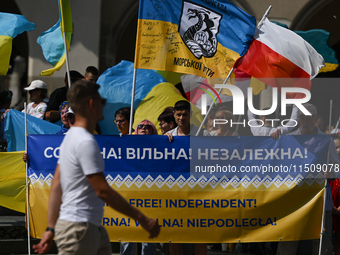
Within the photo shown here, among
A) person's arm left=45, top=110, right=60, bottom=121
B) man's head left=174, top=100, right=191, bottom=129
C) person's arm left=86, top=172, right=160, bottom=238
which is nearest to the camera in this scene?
person's arm left=86, top=172, right=160, bottom=238

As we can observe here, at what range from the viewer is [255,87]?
26.2 ft

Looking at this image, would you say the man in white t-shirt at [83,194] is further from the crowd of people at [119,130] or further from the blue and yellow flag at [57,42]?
the blue and yellow flag at [57,42]

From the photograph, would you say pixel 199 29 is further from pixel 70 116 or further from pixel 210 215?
pixel 210 215

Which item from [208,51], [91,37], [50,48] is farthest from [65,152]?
[91,37]

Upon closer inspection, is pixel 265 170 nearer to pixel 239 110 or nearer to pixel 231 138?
pixel 231 138

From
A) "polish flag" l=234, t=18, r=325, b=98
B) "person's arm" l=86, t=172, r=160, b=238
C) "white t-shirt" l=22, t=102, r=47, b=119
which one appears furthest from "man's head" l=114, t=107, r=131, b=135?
"person's arm" l=86, t=172, r=160, b=238

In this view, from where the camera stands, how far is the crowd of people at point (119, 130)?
314 cm

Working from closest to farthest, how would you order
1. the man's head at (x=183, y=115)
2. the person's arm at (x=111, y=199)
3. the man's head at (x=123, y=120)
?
1. the person's arm at (x=111, y=199)
2. the man's head at (x=183, y=115)
3. the man's head at (x=123, y=120)

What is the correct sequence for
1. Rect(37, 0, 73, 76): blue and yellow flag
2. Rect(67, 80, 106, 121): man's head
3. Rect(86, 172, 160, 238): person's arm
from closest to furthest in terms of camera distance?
Rect(86, 172, 160, 238): person's arm → Rect(67, 80, 106, 121): man's head → Rect(37, 0, 73, 76): blue and yellow flag

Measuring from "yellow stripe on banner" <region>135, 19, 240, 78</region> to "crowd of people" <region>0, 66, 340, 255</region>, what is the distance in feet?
1.60

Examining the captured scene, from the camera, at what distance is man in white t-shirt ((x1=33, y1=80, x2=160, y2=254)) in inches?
122

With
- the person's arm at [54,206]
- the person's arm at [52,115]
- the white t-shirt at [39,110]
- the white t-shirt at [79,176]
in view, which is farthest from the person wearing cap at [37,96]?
the white t-shirt at [79,176]

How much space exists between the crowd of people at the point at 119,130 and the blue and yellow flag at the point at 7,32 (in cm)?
58

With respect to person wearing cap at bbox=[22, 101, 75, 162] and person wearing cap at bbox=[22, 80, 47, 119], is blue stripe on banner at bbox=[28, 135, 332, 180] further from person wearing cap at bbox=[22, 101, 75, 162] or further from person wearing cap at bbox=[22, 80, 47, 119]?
person wearing cap at bbox=[22, 80, 47, 119]
